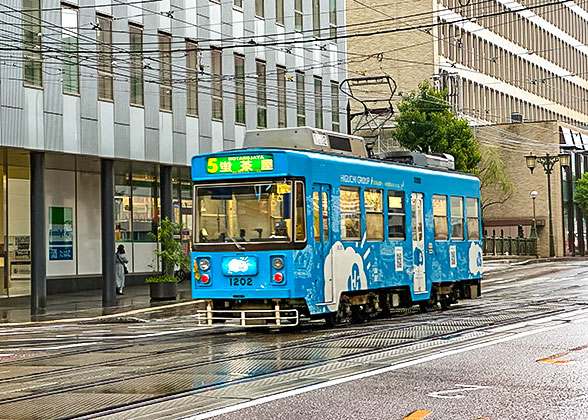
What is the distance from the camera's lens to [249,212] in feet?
64.6

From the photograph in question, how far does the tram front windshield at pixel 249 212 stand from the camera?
1955 centimetres

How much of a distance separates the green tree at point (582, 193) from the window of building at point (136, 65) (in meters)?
48.1

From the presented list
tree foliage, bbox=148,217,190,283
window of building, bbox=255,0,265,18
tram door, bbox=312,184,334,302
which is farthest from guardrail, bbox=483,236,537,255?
tram door, bbox=312,184,334,302

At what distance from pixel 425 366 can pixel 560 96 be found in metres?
85.8

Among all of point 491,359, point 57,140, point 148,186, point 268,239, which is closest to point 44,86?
point 57,140

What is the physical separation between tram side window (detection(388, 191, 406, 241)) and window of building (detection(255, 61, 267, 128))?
20.5m

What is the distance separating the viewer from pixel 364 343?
56.9ft

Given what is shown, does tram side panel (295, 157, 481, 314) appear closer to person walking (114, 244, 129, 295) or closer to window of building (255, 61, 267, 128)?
person walking (114, 244, 129, 295)

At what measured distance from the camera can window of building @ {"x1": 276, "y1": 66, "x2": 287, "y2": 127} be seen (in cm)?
4466

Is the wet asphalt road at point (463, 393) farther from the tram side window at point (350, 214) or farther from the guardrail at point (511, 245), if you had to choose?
the guardrail at point (511, 245)

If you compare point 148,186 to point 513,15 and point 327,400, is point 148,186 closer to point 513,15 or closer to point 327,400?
point 327,400

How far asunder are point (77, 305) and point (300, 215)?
1510 centimetres

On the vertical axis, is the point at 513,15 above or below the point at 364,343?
above

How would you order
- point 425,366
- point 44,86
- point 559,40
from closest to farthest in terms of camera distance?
1. point 425,366
2. point 44,86
3. point 559,40
